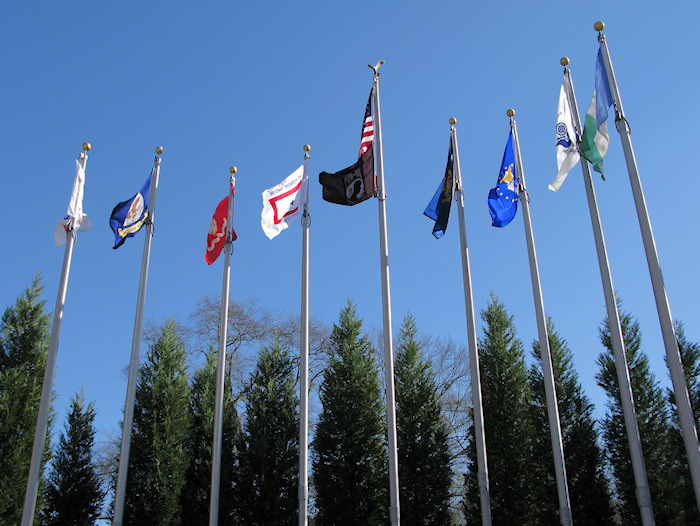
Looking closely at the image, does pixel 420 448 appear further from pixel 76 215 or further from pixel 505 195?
pixel 76 215

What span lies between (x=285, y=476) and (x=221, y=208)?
26.3ft

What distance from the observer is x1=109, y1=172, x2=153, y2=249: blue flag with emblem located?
16344mm

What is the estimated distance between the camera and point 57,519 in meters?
17.6

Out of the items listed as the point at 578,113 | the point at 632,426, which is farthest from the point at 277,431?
the point at 578,113

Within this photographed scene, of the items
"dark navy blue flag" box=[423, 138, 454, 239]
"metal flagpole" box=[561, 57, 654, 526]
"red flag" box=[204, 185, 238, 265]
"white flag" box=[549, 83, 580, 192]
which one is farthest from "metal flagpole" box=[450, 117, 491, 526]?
"red flag" box=[204, 185, 238, 265]

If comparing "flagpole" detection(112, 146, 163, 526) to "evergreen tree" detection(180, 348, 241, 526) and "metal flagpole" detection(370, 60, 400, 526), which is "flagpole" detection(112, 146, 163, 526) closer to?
"evergreen tree" detection(180, 348, 241, 526)

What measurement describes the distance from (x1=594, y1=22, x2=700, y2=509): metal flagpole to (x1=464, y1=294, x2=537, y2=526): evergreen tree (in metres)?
6.13

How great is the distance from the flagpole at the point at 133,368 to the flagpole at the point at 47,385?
1.62m

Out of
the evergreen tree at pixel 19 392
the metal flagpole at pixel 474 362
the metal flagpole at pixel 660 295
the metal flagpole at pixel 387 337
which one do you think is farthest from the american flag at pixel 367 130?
the evergreen tree at pixel 19 392

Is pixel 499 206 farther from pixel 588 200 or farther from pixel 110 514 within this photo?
pixel 110 514

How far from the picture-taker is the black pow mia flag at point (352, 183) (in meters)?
15.2

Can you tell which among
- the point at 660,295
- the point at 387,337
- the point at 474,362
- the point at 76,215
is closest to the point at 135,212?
the point at 76,215

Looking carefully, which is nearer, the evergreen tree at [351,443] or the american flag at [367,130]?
the american flag at [367,130]

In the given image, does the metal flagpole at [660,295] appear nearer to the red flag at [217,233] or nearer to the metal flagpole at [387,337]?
the metal flagpole at [387,337]
